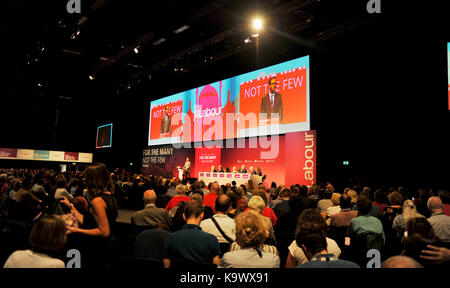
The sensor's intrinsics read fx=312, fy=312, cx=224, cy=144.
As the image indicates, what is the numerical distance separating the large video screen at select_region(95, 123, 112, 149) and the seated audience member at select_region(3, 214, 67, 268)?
2355 centimetres

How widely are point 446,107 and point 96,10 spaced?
10673 millimetres

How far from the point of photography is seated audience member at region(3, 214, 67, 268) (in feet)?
5.51

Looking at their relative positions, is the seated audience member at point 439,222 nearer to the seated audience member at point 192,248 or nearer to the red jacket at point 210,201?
the seated audience member at point 192,248

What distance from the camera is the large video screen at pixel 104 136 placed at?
24.2 m

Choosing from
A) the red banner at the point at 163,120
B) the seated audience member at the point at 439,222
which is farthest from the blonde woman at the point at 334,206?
the red banner at the point at 163,120

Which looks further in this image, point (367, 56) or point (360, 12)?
point (367, 56)

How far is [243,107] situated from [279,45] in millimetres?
2729

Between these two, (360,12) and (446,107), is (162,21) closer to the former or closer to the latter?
(360,12)

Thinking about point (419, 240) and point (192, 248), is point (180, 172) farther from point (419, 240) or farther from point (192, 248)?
point (419, 240)

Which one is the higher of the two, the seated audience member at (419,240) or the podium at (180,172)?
the podium at (180,172)

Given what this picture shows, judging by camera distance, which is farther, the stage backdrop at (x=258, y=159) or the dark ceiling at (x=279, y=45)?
the stage backdrop at (x=258, y=159)

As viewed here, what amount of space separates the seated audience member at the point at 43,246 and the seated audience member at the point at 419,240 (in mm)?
1907

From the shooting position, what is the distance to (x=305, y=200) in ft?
12.5

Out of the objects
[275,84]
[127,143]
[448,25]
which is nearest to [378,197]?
[448,25]
